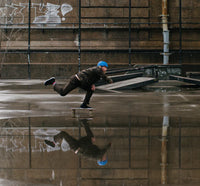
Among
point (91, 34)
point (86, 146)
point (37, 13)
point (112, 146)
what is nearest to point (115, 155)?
point (112, 146)

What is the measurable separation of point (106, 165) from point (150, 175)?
591mm

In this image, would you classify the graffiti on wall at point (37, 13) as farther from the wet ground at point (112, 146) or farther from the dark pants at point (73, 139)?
the dark pants at point (73, 139)

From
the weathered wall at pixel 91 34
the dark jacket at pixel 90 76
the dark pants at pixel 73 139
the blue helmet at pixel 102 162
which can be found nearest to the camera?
the blue helmet at pixel 102 162

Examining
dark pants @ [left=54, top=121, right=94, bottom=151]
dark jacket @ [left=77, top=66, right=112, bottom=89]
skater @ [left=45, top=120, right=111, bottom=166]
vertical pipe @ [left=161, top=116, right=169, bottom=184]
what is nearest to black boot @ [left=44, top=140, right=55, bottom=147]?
skater @ [left=45, top=120, right=111, bottom=166]

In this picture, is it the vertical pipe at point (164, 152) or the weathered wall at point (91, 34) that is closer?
the vertical pipe at point (164, 152)

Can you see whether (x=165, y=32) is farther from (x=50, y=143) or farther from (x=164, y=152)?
(x=164, y=152)

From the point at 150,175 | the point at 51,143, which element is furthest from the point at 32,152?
the point at 150,175

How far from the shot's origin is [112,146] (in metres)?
6.10

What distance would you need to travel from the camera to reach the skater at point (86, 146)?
5.49 metres

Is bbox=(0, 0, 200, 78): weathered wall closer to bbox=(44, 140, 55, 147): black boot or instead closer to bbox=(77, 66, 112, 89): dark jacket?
bbox=(77, 66, 112, 89): dark jacket

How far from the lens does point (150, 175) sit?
181 inches

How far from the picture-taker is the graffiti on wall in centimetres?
2603

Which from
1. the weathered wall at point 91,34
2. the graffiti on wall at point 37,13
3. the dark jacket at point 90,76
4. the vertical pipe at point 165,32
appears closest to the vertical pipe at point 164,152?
the dark jacket at point 90,76

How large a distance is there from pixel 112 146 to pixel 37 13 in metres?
20.9
